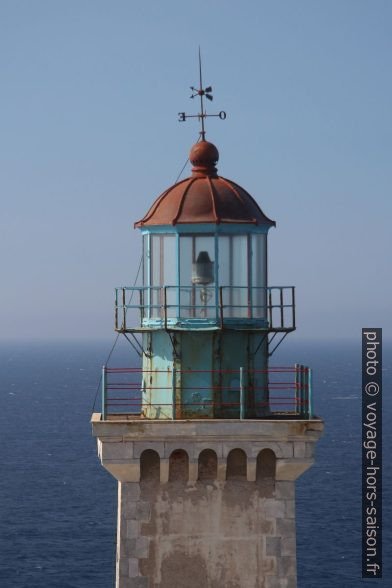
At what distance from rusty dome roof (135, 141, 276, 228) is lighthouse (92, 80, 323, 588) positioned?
4 cm

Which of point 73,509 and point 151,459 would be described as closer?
point 151,459

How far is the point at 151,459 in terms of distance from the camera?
21.3m

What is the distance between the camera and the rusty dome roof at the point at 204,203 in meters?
21.4

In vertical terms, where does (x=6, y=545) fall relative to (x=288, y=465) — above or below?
below

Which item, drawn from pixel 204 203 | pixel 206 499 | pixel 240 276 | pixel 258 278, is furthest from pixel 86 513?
pixel 204 203

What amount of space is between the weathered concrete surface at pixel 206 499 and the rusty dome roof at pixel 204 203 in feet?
12.1

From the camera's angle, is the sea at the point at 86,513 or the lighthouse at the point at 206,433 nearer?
the lighthouse at the point at 206,433

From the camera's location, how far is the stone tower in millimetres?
21078

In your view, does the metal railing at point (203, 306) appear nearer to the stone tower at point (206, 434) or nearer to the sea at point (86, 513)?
the stone tower at point (206, 434)

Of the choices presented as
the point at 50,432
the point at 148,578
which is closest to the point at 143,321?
the point at 148,578

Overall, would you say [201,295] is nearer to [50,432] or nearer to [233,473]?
[233,473]

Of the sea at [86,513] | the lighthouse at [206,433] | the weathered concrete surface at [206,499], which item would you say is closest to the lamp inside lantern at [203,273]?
the lighthouse at [206,433]

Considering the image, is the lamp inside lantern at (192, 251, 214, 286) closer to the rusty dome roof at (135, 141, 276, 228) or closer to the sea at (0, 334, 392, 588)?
the rusty dome roof at (135, 141, 276, 228)

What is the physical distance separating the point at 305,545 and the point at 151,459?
52357 millimetres
